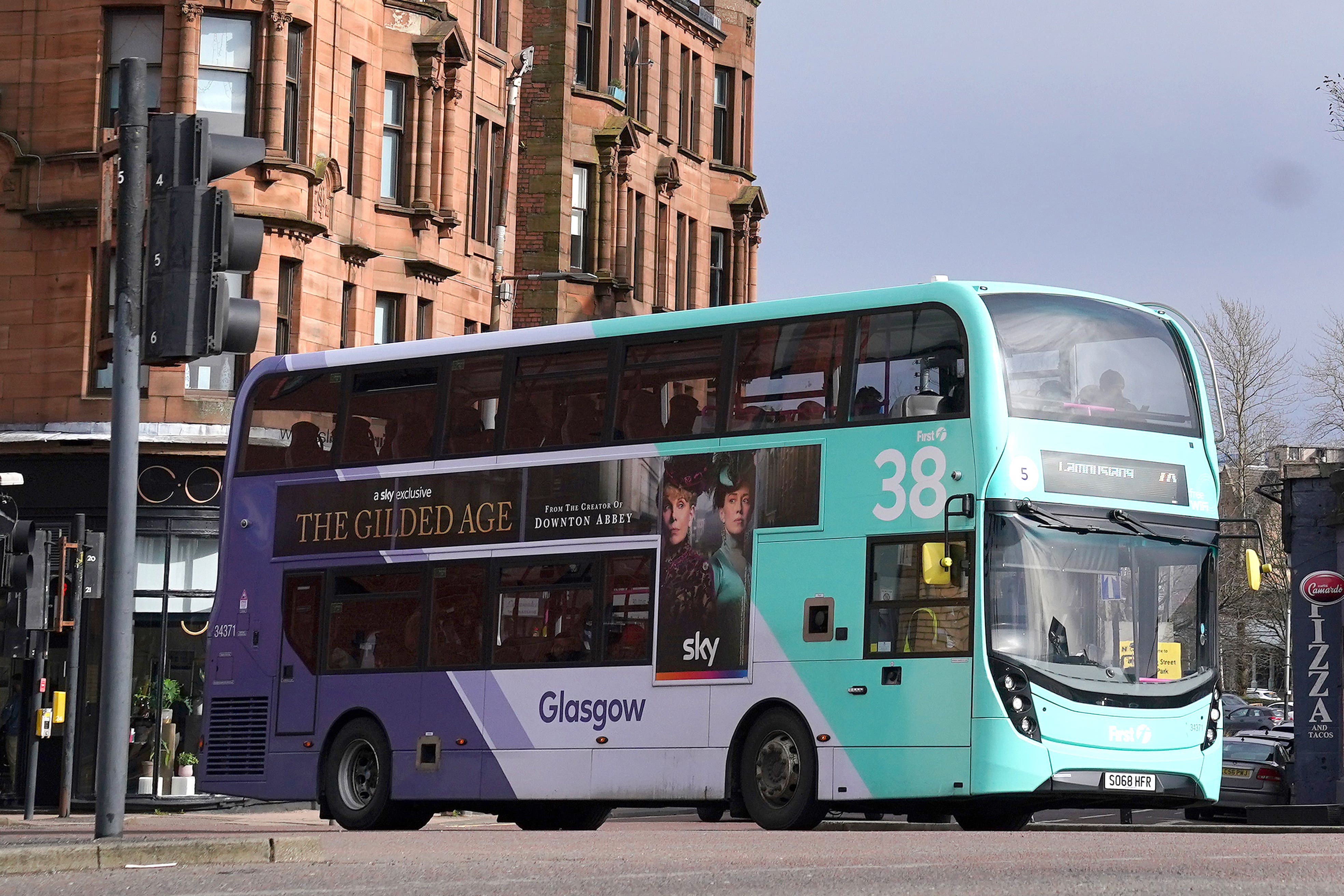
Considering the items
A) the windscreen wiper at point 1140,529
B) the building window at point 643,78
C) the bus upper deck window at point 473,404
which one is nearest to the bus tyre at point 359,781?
the bus upper deck window at point 473,404

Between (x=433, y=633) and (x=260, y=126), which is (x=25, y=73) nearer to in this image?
(x=260, y=126)

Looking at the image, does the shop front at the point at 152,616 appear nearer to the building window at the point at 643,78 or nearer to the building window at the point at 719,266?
the building window at the point at 643,78

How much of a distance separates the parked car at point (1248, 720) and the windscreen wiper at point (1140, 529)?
3539cm

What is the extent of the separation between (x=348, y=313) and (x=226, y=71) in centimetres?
457

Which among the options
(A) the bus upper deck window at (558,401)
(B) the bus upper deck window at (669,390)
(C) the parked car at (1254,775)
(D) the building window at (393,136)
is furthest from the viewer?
(D) the building window at (393,136)

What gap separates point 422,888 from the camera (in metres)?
10.7

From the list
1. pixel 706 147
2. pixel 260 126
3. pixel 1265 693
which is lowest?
pixel 1265 693

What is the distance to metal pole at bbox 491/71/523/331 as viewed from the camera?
1480 inches

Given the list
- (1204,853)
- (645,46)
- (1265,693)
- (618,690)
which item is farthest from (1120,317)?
(1265,693)

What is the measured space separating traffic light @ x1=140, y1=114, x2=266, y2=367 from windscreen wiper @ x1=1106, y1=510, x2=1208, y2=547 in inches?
311

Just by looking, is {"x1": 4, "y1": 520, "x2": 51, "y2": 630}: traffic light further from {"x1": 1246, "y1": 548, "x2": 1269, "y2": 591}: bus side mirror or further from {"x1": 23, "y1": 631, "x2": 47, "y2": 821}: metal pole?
{"x1": 1246, "y1": 548, "x2": 1269, "y2": 591}: bus side mirror

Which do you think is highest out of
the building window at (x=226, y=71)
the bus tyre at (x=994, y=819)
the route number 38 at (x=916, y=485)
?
the building window at (x=226, y=71)

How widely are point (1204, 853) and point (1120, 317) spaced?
6.45 metres

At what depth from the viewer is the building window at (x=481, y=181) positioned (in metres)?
38.5
